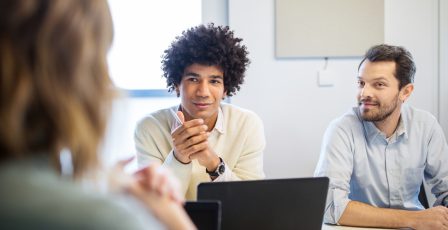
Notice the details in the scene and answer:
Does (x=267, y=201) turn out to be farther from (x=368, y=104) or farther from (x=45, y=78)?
(x=368, y=104)

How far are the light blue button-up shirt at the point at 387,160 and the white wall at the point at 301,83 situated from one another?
68cm

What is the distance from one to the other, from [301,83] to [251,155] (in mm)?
1020

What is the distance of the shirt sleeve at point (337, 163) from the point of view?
1989 mm

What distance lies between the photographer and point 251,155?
80.0 inches

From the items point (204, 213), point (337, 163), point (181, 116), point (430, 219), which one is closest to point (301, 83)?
point (337, 163)

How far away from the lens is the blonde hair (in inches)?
20.9

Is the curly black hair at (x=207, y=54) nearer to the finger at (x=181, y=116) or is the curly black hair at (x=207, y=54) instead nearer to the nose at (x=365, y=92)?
the finger at (x=181, y=116)

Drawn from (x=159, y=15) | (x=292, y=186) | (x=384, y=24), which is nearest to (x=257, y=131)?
(x=292, y=186)

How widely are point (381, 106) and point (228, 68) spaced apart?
731mm

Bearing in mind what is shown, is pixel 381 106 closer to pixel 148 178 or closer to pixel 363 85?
pixel 363 85

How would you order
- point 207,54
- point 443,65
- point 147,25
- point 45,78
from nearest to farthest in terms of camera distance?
point 45,78
point 207,54
point 147,25
point 443,65

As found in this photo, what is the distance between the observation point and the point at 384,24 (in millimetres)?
2971

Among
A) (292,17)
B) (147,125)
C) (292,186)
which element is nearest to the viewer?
(292,186)

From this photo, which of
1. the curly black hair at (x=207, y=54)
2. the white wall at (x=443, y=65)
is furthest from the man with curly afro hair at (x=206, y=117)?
the white wall at (x=443, y=65)
